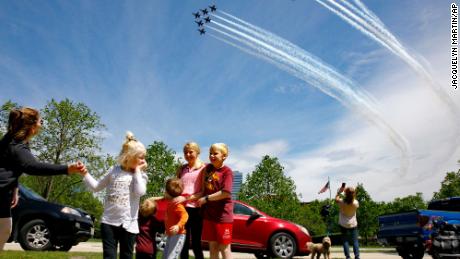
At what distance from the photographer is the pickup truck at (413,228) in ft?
35.6

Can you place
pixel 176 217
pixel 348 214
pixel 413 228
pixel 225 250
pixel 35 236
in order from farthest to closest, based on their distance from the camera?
1. pixel 413 228
2. pixel 35 236
3. pixel 348 214
4. pixel 225 250
5. pixel 176 217

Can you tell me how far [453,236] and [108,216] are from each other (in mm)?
6138

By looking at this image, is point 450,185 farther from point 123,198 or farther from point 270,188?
point 123,198

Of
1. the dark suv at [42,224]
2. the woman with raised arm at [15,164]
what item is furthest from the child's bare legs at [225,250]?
the dark suv at [42,224]

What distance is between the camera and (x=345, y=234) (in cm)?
988

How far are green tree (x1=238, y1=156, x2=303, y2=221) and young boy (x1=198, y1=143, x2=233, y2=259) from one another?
121ft

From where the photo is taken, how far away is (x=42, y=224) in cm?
1015

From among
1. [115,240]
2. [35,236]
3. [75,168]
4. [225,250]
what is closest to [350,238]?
[225,250]

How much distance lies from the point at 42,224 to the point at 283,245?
6270 mm

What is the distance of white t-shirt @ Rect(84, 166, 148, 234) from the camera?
4.58 meters

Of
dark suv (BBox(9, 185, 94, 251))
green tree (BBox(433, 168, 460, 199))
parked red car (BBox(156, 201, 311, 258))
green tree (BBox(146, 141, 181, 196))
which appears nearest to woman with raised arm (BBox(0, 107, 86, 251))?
dark suv (BBox(9, 185, 94, 251))

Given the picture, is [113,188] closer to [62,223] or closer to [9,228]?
[9,228]

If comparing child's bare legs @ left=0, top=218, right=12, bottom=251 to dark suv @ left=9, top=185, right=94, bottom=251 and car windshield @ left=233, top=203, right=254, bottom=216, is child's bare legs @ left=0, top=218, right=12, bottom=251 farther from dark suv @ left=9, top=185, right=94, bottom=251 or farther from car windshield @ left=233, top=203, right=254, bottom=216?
car windshield @ left=233, top=203, right=254, bottom=216

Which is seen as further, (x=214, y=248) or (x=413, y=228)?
(x=413, y=228)
